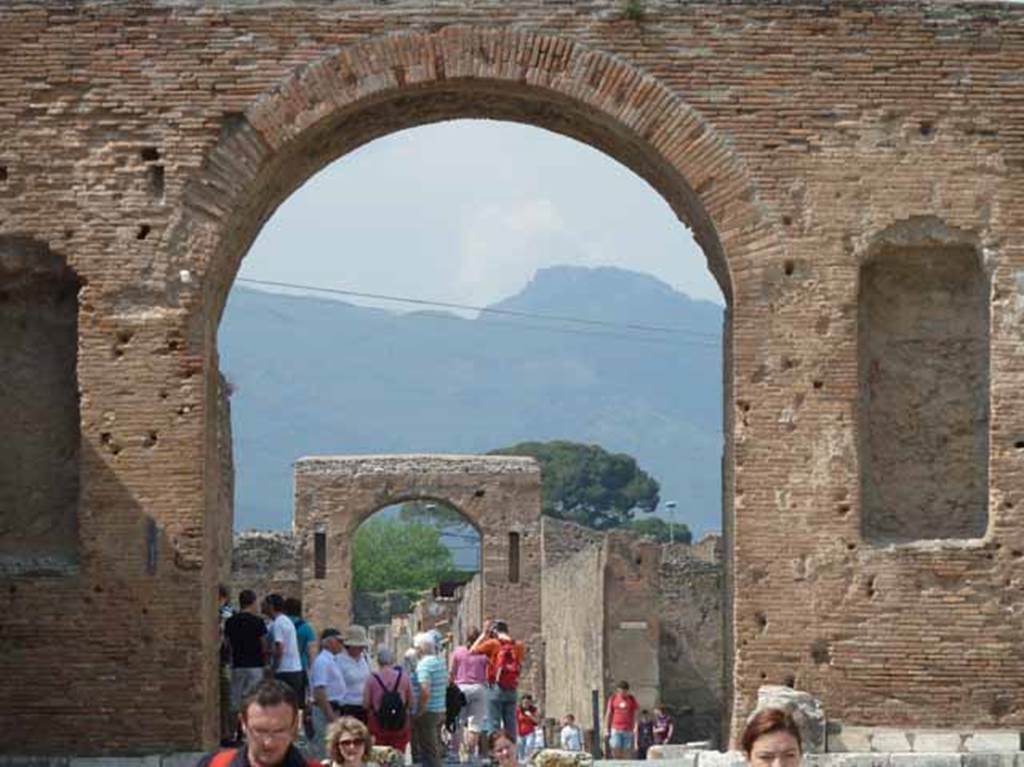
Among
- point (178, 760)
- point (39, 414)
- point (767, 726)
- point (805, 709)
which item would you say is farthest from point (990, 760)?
point (767, 726)

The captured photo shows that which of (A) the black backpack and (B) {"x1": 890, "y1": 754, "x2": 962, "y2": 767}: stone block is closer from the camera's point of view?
(A) the black backpack

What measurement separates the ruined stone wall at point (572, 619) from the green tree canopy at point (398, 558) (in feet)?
152

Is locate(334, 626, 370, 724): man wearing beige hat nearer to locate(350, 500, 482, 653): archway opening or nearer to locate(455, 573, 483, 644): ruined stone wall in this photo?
locate(455, 573, 483, 644): ruined stone wall

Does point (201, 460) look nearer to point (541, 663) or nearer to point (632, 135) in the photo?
point (632, 135)

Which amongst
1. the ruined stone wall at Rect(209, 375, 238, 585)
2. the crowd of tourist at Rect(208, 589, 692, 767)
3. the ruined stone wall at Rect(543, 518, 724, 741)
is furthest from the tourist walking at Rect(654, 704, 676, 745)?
the crowd of tourist at Rect(208, 589, 692, 767)

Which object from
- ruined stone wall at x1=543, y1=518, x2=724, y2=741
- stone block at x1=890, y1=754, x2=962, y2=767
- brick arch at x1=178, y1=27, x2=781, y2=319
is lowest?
stone block at x1=890, y1=754, x2=962, y2=767

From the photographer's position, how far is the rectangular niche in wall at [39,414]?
18.6m

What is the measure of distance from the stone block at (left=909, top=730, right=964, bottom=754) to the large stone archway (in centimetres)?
2262

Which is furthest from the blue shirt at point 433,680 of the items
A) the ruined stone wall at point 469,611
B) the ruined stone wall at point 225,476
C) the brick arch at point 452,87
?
the ruined stone wall at point 469,611

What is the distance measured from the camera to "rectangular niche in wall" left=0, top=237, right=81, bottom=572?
18609mm

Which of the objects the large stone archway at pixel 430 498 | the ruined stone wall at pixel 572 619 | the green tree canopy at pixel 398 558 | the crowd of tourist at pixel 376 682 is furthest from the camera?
the green tree canopy at pixel 398 558

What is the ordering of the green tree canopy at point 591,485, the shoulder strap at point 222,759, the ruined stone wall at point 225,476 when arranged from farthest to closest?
the green tree canopy at point 591,485
the ruined stone wall at point 225,476
the shoulder strap at point 222,759

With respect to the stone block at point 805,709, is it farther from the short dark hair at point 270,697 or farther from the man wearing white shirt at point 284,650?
the short dark hair at point 270,697

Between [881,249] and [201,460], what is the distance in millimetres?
4457
